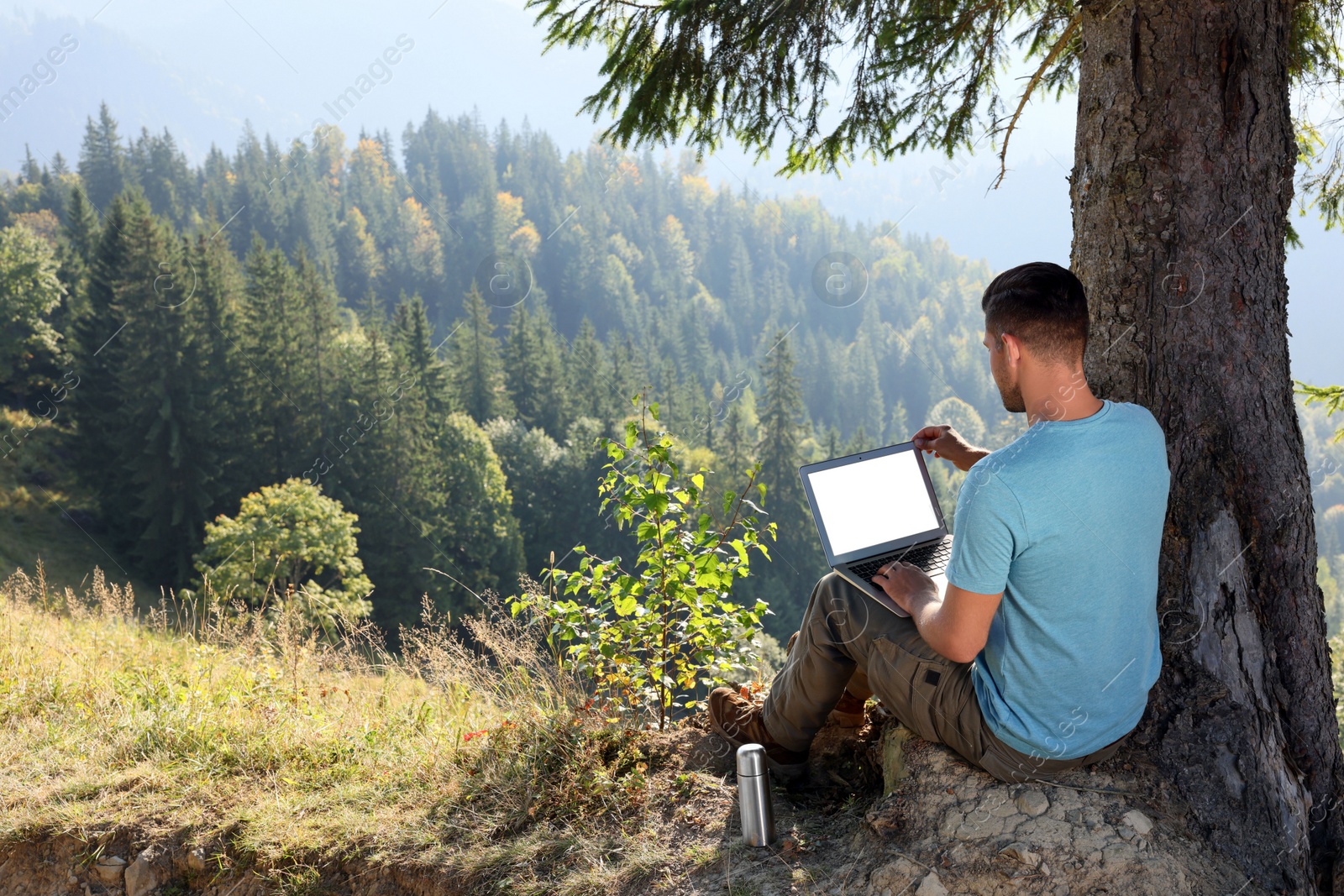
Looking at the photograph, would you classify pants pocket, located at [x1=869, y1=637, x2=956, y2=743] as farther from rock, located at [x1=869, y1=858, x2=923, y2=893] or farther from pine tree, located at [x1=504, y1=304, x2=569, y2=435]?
pine tree, located at [x1=504, y1=304, x2=569, y2=435]

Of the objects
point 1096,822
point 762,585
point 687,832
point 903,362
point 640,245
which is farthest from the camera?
point 640,245

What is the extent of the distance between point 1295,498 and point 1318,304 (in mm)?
204427

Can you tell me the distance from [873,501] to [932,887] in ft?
3.83

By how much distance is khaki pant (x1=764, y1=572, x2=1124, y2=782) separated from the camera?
7.34 feet

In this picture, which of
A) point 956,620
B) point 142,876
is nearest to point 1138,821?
point 956,620

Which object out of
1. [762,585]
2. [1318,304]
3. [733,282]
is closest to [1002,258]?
[1318,304]

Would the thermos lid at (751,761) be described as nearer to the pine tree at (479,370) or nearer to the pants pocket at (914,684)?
the pants pocket at (914,684)

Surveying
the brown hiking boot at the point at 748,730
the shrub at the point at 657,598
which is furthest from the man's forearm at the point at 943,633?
the shrub at the point at 657,598

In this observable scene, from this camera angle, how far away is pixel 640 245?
411 feet

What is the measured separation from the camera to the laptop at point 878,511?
2.71 meters

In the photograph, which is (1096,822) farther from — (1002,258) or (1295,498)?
(1002,258)

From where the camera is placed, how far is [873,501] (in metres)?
2.84

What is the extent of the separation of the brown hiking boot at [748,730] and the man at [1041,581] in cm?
63

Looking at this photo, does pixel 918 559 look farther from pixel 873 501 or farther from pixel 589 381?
pixel 589 381
